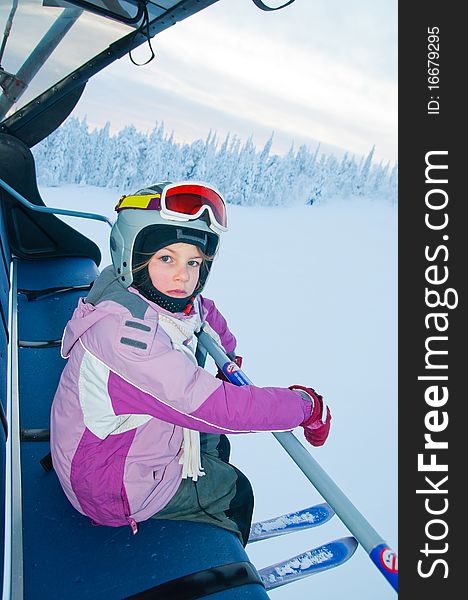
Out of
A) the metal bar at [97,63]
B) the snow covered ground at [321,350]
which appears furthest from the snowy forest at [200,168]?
the metal bar at [97,63]

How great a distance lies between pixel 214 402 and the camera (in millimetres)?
1379

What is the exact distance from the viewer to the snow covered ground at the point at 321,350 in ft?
8.96

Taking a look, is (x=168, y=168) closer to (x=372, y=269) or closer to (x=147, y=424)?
(x=372, y=269)

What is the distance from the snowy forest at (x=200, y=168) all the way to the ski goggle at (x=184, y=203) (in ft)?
36.9

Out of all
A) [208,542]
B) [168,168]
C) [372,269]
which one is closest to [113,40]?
[208,542]

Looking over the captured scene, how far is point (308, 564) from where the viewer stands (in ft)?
6.11

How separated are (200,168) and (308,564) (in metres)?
15.6

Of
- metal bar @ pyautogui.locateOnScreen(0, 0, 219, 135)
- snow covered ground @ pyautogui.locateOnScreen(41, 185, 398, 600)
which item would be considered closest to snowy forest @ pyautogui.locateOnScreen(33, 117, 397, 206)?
snow covered ground @ pyautogui.locateOnScreen(41, 185, 398, 600)

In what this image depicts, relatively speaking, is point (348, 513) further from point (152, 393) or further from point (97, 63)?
point (97, 63)

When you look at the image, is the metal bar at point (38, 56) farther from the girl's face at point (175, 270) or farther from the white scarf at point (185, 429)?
the white scarf at point (185, 429)

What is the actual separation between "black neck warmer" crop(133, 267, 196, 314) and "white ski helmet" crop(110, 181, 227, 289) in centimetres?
3

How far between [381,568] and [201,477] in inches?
28.0

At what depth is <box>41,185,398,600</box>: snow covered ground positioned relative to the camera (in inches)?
107

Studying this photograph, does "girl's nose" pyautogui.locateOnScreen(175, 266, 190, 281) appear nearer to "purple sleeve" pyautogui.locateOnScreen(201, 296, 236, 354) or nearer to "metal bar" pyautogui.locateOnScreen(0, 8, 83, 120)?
"purple sleeve" pyautogui.locateOnScreen(201, 296, 236, 354)
